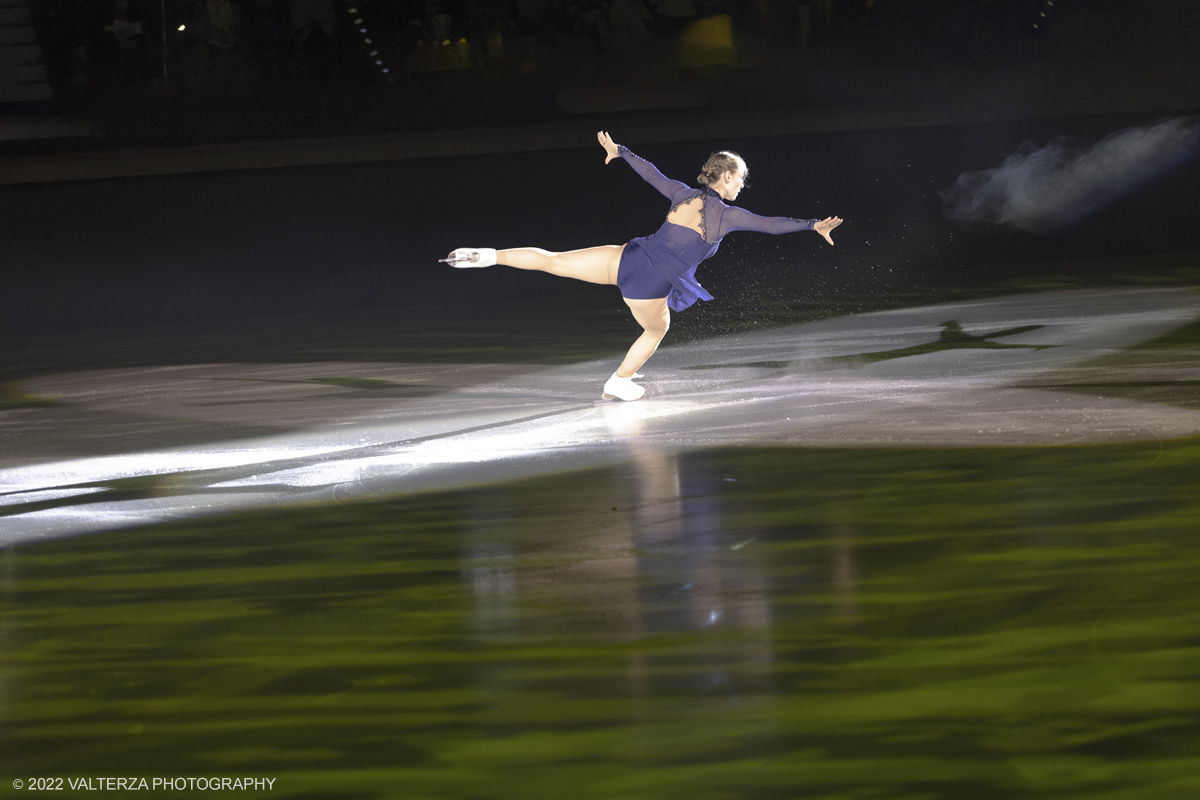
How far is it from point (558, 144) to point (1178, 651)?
8621 millimetres

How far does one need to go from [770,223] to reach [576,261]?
3.69 ft

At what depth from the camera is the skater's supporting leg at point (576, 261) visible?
6.18 m

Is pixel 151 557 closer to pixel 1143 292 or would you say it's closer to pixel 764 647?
pixel 764 647

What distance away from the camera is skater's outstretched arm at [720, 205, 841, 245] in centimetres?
537

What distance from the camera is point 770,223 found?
549 centimetres

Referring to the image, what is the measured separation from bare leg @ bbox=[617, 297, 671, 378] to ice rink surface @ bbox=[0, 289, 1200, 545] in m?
0.23

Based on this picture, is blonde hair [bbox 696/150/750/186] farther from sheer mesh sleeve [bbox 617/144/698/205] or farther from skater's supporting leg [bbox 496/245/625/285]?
skater's supporting leg [bbox 496/245/625/285]

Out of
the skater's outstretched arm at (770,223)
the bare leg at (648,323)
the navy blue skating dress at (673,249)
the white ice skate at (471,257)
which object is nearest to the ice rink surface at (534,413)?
the bare leg at (648,323)

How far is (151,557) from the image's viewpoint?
392 centimetres

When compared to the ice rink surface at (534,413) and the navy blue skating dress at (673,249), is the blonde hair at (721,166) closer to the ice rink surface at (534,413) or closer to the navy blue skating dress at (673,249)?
the navy blue skating dress at (673,249)

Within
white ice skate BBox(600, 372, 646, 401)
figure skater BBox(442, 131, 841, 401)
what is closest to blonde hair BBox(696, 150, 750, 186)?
figure skater BBox(442, 131, 841, 401)

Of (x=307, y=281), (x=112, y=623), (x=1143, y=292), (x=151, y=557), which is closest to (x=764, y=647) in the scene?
(x=112, y=623)

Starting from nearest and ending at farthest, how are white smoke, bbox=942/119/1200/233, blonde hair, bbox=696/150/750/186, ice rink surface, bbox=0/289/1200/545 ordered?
ice rink surface, bbox=0/289/1200/545, blonde hair, bbox=696/150/750/186, white smoke, bbox=942/119/1200/233

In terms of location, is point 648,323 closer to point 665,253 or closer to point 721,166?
point 665,253
